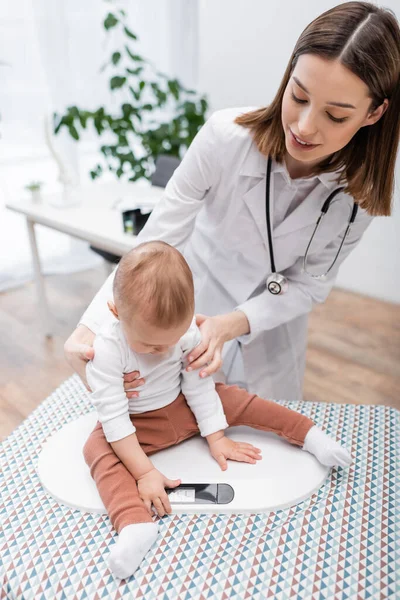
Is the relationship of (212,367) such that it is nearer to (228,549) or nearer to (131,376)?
(131,376)

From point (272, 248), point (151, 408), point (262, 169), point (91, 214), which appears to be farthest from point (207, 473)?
point (91, 214)

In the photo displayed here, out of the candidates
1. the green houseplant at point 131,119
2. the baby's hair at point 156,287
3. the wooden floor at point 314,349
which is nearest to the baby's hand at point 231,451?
the baby's hair at point 156,287

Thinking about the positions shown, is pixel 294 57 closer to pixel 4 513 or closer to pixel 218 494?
pixel 218 494

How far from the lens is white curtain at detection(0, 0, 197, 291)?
109 inches

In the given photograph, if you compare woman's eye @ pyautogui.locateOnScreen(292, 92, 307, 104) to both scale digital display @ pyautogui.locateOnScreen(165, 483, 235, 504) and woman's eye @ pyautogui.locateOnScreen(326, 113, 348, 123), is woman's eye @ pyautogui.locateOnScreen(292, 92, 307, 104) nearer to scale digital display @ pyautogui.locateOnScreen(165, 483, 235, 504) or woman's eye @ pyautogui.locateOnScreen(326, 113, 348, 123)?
woman's eye @ pyautogui.locateOnScreen(326, 113, 348, 123)

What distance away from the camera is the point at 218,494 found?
0.97 metres

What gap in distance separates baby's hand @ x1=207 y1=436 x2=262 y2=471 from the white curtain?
1.86m

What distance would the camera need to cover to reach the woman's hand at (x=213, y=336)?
1054 mm

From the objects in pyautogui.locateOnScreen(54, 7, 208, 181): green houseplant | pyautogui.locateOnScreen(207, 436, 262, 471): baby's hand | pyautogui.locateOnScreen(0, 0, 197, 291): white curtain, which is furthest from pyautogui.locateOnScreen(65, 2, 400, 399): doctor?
pyautogui.locateOnScreen(54, 7, 208, 181): green houseplant

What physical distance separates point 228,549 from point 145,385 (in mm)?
318

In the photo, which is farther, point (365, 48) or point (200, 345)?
point (200, 345)

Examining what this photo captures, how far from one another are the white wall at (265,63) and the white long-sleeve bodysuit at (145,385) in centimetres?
190

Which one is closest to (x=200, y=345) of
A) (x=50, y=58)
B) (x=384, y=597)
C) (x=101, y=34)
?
(x=384, y=597)

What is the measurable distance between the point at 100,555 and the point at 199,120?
8.98ft
